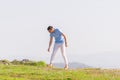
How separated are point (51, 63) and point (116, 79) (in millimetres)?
8217

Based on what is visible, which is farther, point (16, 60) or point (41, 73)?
point (16, 60)

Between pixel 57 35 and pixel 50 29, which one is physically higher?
pixel 50 29

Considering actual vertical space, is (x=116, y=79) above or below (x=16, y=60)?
below

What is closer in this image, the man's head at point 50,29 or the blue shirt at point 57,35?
the man's head at point 50,29

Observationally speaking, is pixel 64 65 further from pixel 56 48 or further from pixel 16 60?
pixel 16 60

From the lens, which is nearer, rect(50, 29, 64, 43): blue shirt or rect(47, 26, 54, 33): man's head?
rect(47, 26, 54, 33): man's head

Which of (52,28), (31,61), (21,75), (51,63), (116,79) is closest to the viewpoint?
(116,79)

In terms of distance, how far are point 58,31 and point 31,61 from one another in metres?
13.3

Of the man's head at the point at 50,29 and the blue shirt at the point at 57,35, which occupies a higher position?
the man's head at the point at 50,29

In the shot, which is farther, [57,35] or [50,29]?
[57,35]

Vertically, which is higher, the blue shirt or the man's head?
the man's head

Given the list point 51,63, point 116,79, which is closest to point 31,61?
point 51,63

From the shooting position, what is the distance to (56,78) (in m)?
22.1

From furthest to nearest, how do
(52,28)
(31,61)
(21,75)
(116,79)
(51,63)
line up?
(31,61), (51,63), (52,28), (21,75), (116,79)
